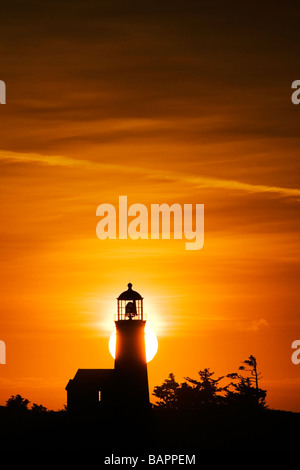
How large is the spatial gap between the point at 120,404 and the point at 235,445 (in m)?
12.2

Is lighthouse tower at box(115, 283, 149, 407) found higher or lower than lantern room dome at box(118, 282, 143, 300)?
lower

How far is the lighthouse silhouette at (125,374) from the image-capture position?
84938 millimetres

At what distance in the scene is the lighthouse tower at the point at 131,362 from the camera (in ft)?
278

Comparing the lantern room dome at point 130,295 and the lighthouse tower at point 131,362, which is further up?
the lantern room dome at point 130,295

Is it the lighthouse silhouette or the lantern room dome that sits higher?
the lantern room dome

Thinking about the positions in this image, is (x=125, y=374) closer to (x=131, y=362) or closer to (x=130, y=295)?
(x=131, y=362)

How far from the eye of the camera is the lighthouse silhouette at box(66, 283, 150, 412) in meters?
84.9

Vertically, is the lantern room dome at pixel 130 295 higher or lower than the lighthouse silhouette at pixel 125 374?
higher

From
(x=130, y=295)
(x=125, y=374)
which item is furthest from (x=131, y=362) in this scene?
(x=130, y=295)

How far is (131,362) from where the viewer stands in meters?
84.9

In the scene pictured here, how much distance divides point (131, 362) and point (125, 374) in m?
1.02

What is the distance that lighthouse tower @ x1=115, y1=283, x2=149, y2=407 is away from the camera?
84875 millimetres
